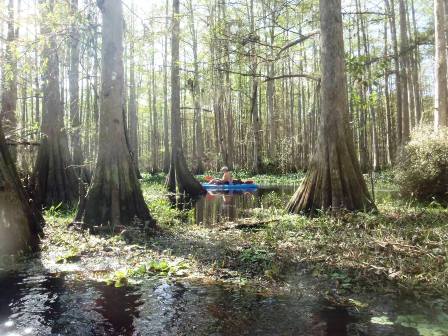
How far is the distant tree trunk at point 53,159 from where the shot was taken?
10.5 metres

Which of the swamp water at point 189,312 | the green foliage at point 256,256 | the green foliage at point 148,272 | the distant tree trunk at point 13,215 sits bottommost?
the swamp water at point 189,312

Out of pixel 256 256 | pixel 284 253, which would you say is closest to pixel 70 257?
pixel 256 256

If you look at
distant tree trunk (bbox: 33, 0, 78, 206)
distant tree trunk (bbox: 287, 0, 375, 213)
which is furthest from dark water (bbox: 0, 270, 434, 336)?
distant tree trunk (bbox: 33, 0, 78, 206)

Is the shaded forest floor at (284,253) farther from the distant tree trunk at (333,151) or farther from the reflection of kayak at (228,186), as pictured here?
the reflection of kayak at (228,186)

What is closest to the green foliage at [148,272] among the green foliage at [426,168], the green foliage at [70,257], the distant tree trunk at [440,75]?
the green foliage at [70,257]

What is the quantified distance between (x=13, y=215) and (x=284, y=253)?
375cm

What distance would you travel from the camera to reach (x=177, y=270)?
5.04m

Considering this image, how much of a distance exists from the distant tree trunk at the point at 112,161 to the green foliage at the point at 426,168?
6.26 meters

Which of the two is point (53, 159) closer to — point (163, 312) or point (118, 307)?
point (118, 307)

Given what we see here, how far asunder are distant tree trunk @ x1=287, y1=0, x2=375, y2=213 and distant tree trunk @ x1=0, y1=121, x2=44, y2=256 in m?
5.00

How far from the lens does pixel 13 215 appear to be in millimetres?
5617

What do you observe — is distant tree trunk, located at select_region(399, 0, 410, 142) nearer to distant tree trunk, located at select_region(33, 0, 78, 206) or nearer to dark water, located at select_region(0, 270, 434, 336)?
distant tree trunk, located at select_region(33, 0, 78, 206)

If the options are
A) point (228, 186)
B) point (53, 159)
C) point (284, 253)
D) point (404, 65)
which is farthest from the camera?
Answer: point (404, 65)

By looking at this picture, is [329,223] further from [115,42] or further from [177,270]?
[115,42]
